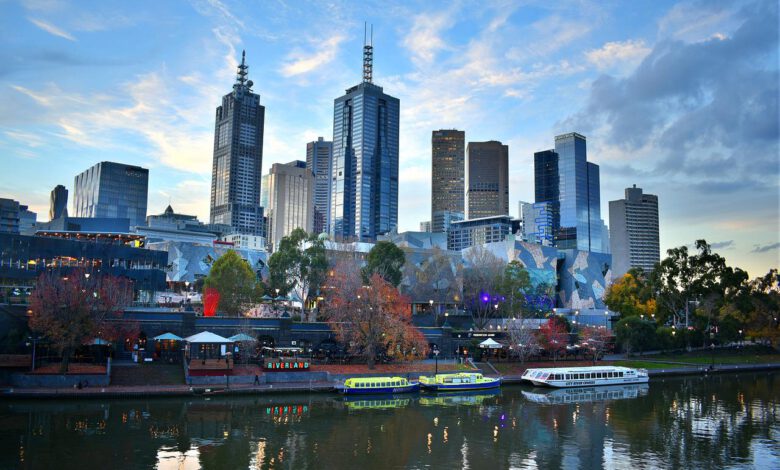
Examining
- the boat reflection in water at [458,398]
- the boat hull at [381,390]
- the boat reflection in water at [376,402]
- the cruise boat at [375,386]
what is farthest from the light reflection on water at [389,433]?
the cruise boat at [375,386]

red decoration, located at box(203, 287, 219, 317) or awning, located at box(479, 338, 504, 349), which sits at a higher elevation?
red decoration, located at box(203, 287, 219, 317)

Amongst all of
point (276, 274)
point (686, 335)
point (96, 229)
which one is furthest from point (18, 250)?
point (686, 335)

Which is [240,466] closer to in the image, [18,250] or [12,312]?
[12,312]

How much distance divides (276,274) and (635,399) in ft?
191

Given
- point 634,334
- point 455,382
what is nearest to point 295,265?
point 455,382

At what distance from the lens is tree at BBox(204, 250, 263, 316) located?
323 feet

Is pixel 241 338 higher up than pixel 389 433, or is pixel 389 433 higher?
pixel 241 338

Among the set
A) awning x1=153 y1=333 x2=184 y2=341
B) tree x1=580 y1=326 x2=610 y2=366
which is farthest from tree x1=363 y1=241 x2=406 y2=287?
awning x1=153 y1=333 x2=184 y2=341

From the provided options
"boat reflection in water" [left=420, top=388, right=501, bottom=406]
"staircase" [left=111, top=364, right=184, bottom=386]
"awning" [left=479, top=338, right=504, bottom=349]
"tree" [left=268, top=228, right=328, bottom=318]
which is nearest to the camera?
"staircase" [left=111, top=364, right=184, bottom=386]

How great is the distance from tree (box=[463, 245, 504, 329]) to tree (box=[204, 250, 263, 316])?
1702 inches

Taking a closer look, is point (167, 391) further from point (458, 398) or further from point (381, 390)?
point (458, 398)

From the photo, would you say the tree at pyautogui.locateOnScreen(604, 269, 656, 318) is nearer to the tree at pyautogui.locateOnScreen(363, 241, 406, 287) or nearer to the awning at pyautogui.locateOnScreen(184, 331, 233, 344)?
the tree at pyautogui.locateOnScreen(363, 241, 406, 287)

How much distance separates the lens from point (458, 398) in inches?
2606

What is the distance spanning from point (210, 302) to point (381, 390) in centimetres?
3779
